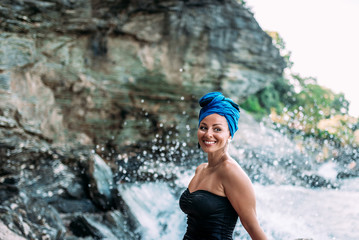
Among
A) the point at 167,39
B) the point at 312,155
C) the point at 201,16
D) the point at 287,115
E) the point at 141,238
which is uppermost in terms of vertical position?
the point at 287,115

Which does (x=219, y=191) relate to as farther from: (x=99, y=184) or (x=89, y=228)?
(x=99, y=184)

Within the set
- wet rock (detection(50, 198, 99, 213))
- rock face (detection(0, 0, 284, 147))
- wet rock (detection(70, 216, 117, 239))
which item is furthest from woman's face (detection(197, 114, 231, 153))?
rock face (detection(0, 0, 284, 147))

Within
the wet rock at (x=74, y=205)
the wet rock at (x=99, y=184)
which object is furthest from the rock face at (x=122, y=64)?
the wet rock at (x=74, y=205)

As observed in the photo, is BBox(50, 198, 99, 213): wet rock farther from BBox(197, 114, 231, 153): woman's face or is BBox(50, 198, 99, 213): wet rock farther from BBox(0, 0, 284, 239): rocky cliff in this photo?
BBox(197, 114, 231, 153): woman's face

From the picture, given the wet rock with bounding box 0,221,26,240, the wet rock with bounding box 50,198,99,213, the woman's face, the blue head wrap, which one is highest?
the blue head wrap

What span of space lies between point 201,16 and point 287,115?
23.1 ft

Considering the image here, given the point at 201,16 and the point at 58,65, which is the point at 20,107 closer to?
the point at 58,65

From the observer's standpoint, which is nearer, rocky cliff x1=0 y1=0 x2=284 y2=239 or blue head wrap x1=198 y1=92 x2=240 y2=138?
blue head wrap x1=198 y1=92 x2=240 y2=138

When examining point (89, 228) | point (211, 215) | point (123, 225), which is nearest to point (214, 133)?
point (211, 215)

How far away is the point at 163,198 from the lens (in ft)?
18.0

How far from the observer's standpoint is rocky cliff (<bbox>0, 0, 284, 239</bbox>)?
5344 millimetres

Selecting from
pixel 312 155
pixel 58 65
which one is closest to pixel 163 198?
pixel 58 65

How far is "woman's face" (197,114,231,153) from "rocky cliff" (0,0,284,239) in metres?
3.23

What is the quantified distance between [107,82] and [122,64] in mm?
557
